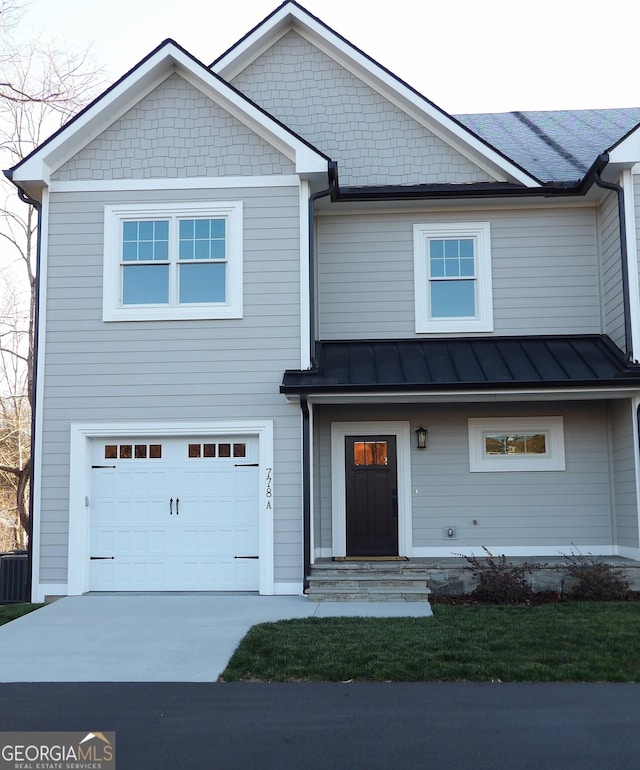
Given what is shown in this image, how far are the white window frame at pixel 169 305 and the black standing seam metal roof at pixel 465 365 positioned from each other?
4.79 feet

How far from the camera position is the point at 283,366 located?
1178cm

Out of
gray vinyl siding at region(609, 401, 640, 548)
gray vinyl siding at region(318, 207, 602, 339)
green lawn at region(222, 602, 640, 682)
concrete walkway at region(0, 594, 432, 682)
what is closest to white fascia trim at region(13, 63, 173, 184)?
gray vinyl siding at region(318, 207, 602, 339)

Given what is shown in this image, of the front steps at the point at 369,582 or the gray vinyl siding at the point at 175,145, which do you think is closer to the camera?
the front steps at the point at 369,582

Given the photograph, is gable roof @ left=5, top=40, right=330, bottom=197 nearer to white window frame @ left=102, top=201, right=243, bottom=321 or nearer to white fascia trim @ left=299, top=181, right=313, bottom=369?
white fascia trim @ left=299, top=181, right=313, bottom=369

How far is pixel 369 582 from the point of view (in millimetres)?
11133

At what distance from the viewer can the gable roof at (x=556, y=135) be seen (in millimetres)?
13945

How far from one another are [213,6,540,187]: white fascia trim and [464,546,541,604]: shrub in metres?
5.94

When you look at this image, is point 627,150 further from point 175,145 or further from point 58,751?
point 58,751

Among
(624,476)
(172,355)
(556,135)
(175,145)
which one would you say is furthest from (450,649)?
(556,135)

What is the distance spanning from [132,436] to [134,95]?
5015 millimetres

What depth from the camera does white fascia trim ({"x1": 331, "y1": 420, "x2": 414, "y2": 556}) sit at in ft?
41.5

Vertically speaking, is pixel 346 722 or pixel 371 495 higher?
pixel 371 495

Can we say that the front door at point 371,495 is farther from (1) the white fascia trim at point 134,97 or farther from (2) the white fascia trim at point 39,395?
(2) the white fascia trim at point 39,395

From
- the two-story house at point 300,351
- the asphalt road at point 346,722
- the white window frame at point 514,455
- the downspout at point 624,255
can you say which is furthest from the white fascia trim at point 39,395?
the downspout at point 624,255
